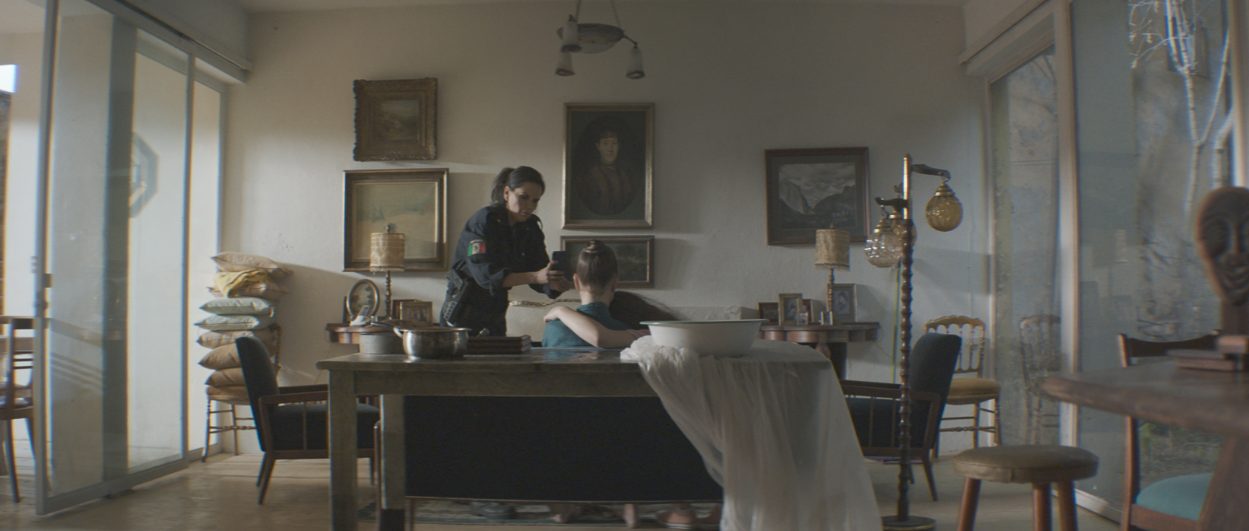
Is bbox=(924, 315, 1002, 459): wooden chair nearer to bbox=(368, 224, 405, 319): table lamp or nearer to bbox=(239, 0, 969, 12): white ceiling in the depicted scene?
bbox=(239, 0, 969, 12): white ceiling

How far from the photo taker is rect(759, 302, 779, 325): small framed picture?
600 centimetres

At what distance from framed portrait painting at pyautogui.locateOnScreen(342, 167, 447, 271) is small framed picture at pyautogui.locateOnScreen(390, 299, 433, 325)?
252 millimetres

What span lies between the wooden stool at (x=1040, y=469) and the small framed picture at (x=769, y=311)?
12.3 ft

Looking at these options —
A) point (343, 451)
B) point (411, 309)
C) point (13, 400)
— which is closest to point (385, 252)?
point (411, 309)

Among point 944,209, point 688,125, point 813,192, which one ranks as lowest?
point 944,209

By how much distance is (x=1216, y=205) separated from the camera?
1.58 meters

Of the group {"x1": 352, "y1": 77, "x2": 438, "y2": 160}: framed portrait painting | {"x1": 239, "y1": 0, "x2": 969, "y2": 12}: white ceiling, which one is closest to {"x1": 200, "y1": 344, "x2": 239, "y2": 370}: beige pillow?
{"x1": 352, "y1": 77, "x2": 438, "y2": 160}: framed portrait painting

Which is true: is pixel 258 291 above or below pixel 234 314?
above

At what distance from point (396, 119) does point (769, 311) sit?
3002 mm

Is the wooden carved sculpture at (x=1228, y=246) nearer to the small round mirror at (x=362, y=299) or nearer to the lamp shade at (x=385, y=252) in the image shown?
the lamp shade at (x=385, y=252)

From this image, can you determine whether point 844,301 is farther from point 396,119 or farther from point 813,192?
point 396,119

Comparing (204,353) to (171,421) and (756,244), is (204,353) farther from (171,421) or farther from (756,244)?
(756,244)

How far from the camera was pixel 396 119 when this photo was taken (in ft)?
20.5

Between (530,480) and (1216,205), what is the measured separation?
2.12 metres
